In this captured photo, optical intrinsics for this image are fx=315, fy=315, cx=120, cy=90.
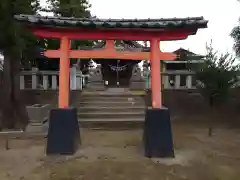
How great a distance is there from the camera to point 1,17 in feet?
31.2

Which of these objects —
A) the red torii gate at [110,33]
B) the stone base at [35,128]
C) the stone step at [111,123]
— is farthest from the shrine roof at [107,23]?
the stone step at [111,123]

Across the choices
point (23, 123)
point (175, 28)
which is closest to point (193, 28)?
point (175, 28)

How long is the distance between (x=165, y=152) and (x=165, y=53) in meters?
2.21

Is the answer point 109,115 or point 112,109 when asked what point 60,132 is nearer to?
point 109,115

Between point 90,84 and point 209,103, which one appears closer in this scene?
point 209,103

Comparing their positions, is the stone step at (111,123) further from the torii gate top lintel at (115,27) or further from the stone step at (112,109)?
the torii gate top lintel at (115,27)

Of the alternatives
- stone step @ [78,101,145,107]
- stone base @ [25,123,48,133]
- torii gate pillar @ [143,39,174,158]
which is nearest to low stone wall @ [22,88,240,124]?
stone step @ [78,101,145,107]

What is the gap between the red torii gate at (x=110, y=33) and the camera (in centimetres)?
657

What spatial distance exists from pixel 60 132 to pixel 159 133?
2202 mm

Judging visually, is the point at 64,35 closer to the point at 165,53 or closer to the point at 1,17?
the point at 165,53

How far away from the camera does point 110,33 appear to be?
6.94 meters

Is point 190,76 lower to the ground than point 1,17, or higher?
lower

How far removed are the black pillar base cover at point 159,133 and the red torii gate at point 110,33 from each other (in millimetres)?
113

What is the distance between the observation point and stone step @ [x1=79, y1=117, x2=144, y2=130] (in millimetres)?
11102
